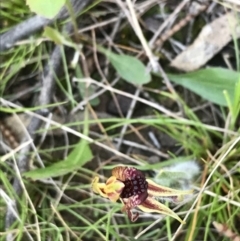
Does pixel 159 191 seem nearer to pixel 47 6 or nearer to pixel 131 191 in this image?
pixel 131 191

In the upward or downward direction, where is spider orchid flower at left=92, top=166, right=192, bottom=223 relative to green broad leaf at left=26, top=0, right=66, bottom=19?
downward

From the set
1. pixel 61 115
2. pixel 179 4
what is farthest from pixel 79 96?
pixel 179 4

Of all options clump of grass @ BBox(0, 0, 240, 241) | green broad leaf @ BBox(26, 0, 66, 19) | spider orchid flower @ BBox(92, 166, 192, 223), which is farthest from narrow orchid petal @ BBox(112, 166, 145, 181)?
green broad leaf @ BBox(26, 0, 66, 19)

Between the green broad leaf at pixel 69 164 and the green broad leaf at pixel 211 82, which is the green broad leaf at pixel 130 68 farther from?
the green broad leaf at pixel 69 164

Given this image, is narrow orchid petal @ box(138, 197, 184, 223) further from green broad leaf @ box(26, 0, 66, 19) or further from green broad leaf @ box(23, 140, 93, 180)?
green broad leaf @ box(26, 0, 66, 19)

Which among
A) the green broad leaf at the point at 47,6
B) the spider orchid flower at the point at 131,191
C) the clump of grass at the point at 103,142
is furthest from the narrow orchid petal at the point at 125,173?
the green broad leaf at the point at 47,6

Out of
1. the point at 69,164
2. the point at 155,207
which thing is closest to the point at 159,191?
the point at 155,207
